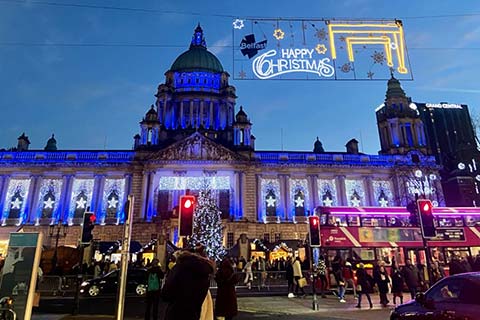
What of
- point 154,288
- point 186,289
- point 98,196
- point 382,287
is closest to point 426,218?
point 382,287

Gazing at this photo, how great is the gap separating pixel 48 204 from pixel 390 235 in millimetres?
41144

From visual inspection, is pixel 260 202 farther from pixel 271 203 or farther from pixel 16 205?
pixel 16 205

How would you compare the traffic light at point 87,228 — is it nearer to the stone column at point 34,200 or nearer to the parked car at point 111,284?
the parked car at point 111,284

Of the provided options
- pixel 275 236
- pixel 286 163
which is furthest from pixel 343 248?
pixel 286 163

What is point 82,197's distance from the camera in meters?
45.7

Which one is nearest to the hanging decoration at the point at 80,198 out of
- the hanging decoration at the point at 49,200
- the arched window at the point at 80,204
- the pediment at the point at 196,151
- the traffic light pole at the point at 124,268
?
the arched window at the point at 80,204

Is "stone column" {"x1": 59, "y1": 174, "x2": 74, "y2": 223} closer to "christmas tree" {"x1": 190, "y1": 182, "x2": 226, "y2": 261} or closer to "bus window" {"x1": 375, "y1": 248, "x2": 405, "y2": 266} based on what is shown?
"christmas tree" {"x1": 190, "y1": 182, "x2": 226, "y2": 261}

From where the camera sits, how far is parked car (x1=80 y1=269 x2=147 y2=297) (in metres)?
19.1

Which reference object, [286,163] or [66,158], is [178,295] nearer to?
[286,163]

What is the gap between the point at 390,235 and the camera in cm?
2138

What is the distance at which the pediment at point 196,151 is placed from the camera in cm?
4631

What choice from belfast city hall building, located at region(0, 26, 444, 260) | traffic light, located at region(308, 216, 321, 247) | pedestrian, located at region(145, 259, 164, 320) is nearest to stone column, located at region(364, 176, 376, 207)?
belfast city hall building, located at region(0, 26, 444, 260)

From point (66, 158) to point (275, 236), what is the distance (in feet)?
96.8

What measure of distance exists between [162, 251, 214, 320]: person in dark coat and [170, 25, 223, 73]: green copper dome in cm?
6162
